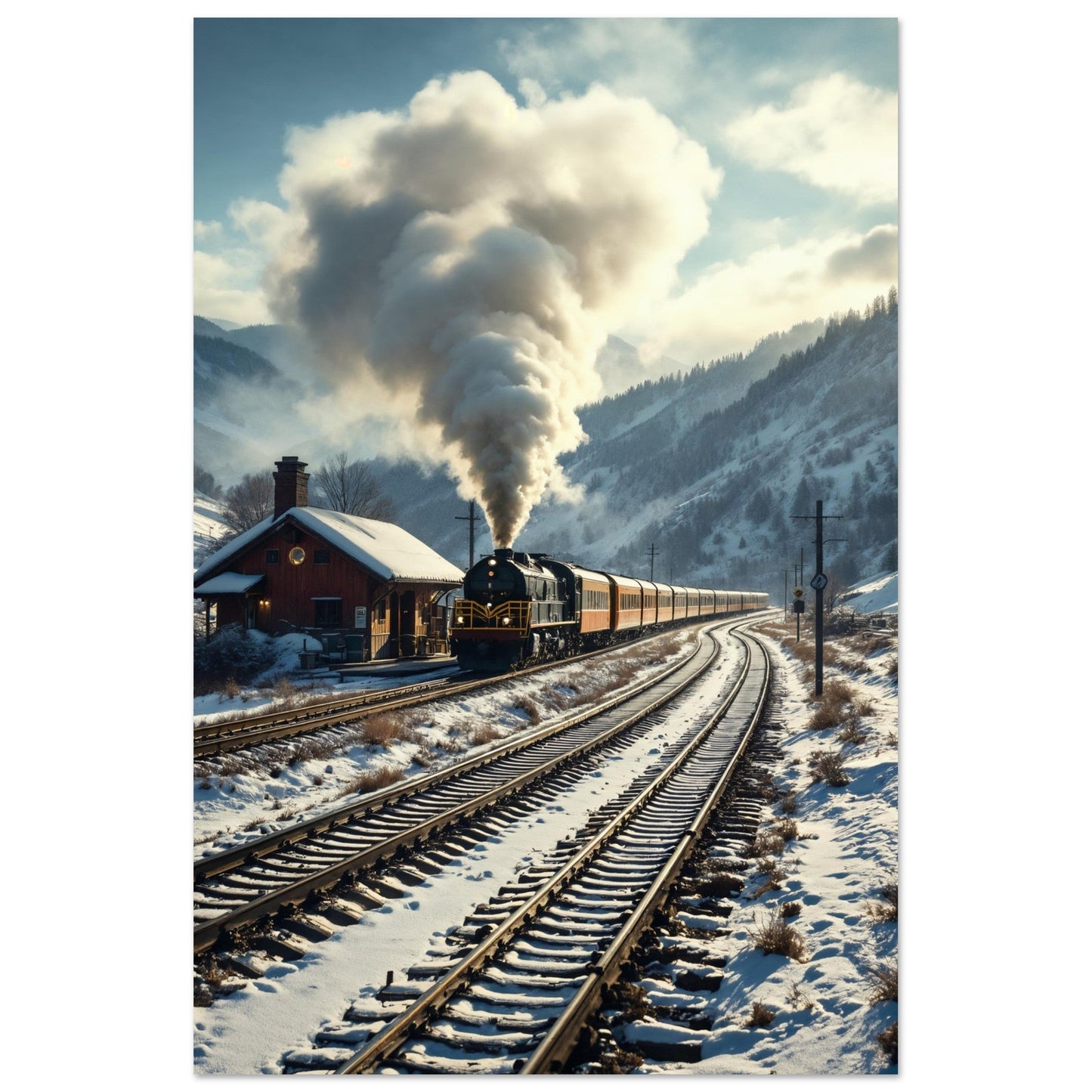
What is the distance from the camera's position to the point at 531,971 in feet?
20.0

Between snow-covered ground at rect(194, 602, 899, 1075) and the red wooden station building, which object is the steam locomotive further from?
snow-covered ground at rect(194, 602, 899, 1075)

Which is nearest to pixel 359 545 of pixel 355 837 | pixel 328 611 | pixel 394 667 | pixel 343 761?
pixel 328 611

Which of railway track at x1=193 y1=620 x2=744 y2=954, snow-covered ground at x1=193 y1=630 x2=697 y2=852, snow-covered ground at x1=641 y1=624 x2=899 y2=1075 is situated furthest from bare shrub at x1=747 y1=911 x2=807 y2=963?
snow-covered ground at x1=193 y1=630 x2=697 y2=852

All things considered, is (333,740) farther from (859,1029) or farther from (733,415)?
(733,415)

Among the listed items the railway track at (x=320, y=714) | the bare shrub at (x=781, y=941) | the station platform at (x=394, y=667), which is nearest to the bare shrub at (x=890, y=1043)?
the bare shrub at (x=781, y=941)

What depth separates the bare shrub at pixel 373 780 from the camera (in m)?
11.9

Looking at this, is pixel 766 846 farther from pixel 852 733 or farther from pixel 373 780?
pixel 373 780

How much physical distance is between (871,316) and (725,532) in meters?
72.9

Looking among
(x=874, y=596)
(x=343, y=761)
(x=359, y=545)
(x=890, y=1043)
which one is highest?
(x=359, y=545)

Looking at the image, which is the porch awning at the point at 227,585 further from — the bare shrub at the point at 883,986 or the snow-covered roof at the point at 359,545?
the bare shrub at the point at 883,986

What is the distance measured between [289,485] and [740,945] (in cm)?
2364

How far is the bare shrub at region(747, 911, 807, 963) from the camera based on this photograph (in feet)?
21.4

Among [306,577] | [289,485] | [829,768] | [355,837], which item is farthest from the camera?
[289,485]

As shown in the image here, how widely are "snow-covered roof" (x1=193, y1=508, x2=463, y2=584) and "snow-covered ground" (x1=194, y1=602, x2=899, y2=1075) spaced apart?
576 inches
